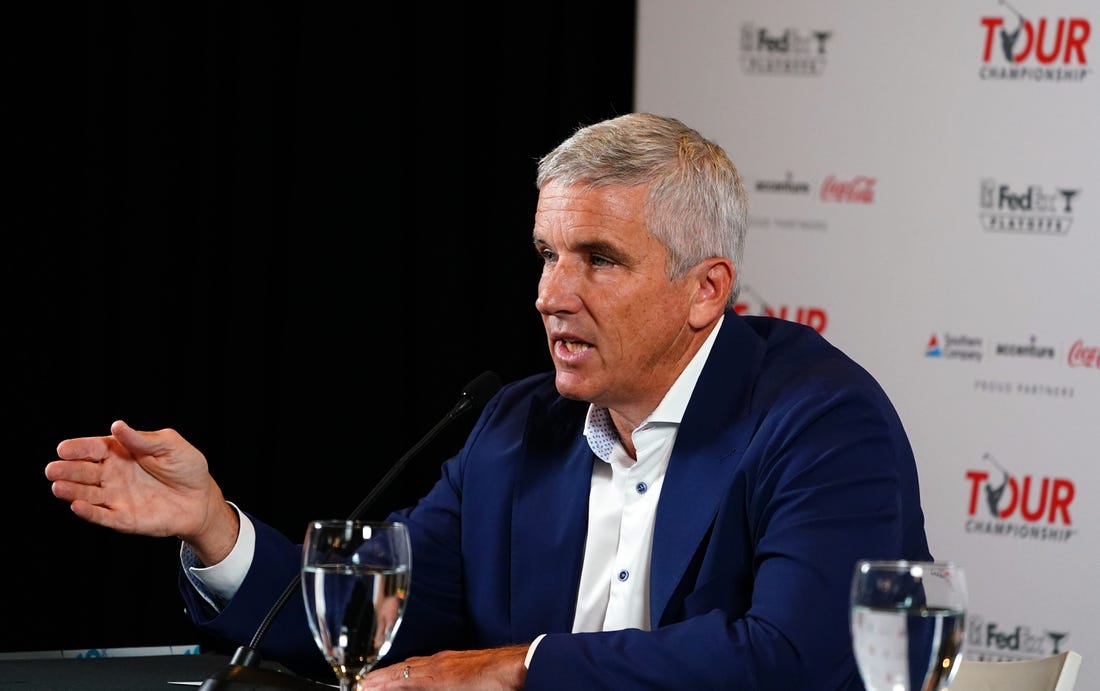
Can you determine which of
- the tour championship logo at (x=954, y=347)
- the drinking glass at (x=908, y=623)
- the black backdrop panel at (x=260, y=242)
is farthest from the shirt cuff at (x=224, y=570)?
the tour championship logo at (x=954, y=347)

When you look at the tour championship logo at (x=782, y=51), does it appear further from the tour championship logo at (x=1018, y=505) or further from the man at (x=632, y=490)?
the man at (x=632, y=490)

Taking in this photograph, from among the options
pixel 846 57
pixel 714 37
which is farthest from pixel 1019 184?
pixel 714 37

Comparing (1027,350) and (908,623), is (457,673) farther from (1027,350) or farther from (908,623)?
(1027,350)

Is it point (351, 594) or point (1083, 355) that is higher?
point (351, 594)

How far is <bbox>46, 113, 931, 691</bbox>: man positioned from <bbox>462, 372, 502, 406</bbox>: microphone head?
11 cm

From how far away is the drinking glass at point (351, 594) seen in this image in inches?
51.2

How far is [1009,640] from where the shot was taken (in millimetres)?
4176

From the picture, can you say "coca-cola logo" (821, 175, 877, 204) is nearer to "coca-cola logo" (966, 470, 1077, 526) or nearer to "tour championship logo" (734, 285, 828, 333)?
"tour championship logo" (734, 285, 828, 333)

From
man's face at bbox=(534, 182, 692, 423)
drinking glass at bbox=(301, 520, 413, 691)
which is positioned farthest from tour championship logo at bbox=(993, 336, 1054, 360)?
drinking glass at bbox=(301, 520, 413, 691)

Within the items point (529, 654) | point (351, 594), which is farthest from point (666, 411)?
point (351, 594)

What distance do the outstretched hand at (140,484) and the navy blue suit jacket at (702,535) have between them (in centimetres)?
14

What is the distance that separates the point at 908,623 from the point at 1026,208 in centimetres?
343

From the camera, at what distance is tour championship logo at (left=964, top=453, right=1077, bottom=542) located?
4172mm

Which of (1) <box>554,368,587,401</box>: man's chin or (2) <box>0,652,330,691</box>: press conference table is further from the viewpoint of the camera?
(1) <box>554,368,587,401</box>: man's chin
